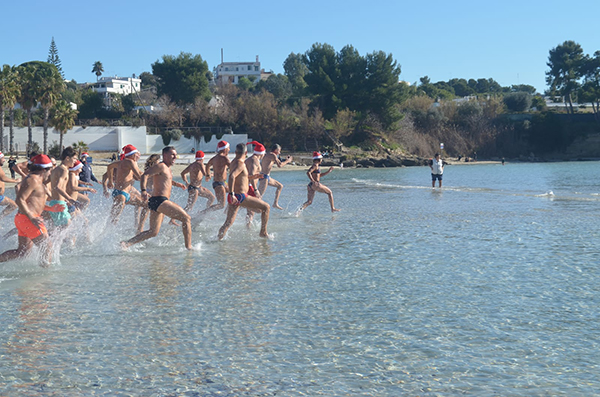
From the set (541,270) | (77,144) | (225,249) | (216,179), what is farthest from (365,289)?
(77,144)

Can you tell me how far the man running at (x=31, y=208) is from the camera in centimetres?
814

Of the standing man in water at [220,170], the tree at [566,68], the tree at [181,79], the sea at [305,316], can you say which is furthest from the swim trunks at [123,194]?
the tree at [566,68]

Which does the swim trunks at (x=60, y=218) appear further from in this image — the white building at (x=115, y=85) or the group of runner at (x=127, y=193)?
the white building at (x=115, y=85)

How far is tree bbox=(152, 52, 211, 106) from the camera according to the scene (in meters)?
75.6

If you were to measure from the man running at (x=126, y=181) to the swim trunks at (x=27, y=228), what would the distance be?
3092mm

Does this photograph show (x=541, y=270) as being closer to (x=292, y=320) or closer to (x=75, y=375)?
(x=292, y=320)

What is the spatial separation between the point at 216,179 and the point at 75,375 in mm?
8885

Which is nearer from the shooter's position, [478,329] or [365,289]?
[478,329]

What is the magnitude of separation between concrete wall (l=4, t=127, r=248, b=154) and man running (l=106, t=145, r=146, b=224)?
51090 mm

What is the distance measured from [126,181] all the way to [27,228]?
3.78m

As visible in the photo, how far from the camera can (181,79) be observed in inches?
2980

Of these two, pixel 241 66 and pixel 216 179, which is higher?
pixel 241 66

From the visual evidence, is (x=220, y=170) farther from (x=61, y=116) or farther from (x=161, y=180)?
(x=61, y=116)

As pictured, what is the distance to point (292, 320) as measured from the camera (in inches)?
260
